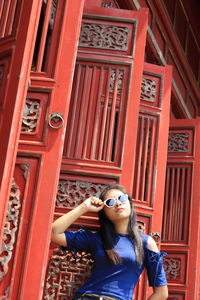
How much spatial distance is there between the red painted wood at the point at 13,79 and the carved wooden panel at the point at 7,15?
0.04 m

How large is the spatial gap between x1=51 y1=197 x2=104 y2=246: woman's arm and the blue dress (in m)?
0.05

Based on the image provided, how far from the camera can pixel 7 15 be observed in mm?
3227

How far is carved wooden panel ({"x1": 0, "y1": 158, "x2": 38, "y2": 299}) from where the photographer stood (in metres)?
3.05

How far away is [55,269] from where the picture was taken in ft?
12.0

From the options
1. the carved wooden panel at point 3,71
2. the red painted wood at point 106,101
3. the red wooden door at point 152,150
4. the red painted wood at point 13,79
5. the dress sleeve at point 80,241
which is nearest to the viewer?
the red painted wood at point 13,79

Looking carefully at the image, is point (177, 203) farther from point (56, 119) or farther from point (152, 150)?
point (56, 119)

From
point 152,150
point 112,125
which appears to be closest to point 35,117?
point 112,125

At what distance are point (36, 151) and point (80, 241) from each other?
0.51 metres

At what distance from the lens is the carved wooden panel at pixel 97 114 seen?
13.5 ft

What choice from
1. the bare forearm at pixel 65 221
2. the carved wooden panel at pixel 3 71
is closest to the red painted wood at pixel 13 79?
the carved wooden panel at pixel 3 71

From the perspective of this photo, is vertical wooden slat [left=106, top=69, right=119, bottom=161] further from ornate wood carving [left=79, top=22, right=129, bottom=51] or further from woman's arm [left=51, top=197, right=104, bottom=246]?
woman's arm [left=51, top=197, right=104, bottom=246]

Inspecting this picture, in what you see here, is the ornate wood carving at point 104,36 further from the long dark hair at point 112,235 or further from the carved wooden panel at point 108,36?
the long dark hair at point 112,235

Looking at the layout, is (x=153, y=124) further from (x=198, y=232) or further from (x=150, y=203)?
(x=198, y=232)

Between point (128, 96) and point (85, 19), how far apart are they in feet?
1.98
